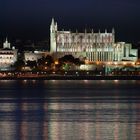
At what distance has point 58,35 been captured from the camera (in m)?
138

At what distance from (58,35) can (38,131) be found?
110m

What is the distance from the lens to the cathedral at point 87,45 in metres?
136

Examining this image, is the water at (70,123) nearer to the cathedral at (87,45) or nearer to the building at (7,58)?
the cathedral at (87,45)

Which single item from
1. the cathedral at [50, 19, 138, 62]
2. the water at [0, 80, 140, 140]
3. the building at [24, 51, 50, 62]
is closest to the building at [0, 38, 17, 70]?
the building at [24, 51, 50, 62]

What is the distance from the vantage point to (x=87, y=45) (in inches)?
5379

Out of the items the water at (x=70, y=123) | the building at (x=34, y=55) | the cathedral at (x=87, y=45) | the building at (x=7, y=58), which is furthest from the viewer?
the building at (x=34, y=55)

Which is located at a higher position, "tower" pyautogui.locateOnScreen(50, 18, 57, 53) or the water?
"tower" pyautogui.locateOnScreen(50, 18, 57, 53)

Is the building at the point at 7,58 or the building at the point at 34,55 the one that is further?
the building at the point at 34,55

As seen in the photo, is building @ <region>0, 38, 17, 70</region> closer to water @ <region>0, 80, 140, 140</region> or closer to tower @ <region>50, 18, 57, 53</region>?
tower @ <region>50, 18, 57, 53</region>

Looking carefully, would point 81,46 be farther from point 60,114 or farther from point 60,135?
point 60,135

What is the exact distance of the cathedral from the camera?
136m

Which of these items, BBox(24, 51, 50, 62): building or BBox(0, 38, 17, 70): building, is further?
BBox(24, 51, 50, 62): building

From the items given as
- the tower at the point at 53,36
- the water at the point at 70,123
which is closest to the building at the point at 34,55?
the tower at the point at 53,36

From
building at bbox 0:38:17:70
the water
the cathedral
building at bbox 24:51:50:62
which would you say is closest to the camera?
the water
